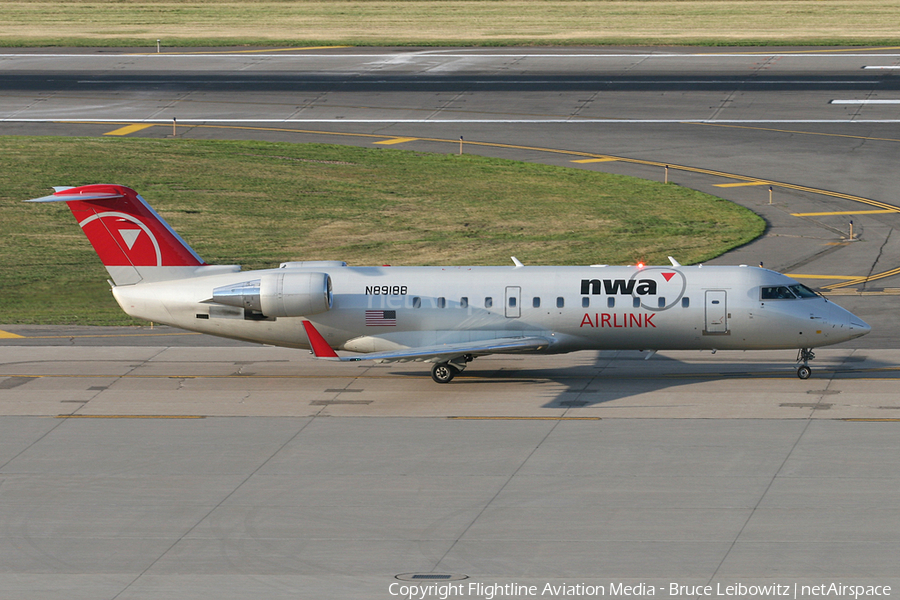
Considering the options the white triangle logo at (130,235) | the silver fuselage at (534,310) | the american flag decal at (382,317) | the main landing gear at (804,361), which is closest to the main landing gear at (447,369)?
the silver fuselage at (534,310)

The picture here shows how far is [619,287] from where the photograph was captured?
3591cm

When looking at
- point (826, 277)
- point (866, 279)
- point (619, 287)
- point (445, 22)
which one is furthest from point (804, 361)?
point (445, 22)

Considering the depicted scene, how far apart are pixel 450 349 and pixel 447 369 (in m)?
1.59

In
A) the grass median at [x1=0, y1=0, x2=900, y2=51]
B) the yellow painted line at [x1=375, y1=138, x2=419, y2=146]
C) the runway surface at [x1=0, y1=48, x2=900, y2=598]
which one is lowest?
the runway surface at [x1=0, y1=48, x2=900, y2=598]

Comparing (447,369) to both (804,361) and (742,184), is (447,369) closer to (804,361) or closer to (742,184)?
(804,361)

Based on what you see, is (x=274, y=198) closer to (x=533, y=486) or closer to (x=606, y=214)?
(x=606, y=214)

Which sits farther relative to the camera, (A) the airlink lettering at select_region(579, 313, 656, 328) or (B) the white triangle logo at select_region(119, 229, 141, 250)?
(B) the white triangle logo at select_region(119, 229, 141, 250)

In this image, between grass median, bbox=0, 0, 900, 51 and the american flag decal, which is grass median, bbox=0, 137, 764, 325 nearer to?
the american flag decal

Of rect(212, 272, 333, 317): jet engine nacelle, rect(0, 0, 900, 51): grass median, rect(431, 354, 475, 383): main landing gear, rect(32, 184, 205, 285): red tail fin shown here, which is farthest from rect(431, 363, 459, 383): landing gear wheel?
rect(0, 0, 900, 51): grass median

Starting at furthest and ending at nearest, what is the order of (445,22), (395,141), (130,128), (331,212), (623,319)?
1. (445,22)
2. (130,128)
3. (395,141)
4. (331,212)
5. (623,319)

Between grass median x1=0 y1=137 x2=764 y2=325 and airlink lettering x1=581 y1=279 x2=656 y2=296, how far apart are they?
16.4 m

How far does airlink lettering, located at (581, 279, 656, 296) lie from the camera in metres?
35.8

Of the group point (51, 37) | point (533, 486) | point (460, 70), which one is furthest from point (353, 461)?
point (51, 37)

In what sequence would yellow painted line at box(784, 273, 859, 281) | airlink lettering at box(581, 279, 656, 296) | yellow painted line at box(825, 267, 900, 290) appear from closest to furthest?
airlink lettering at box(581, 279, 656, 296), yellow painted line at box(825, 267, 900, 290), yellow painted line at box(784, 273, 859, 281)
